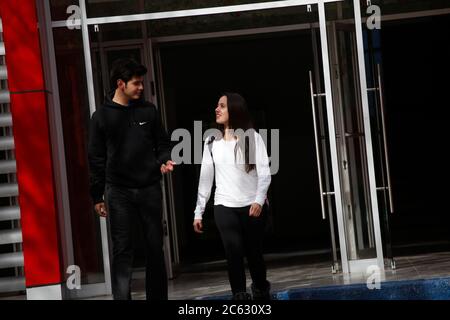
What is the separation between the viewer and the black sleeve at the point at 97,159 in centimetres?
723

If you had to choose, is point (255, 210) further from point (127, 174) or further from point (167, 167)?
point (127, 174)

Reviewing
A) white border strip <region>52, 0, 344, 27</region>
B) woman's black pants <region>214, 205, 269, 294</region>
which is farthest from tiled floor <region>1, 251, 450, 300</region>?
white border strip <region>52, 0, 344, 27</region>

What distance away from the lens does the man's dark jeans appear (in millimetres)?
7195

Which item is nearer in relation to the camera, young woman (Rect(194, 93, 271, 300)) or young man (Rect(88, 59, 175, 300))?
young man (Rect(88, 59, 175, 300))

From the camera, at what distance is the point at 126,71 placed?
7.21m

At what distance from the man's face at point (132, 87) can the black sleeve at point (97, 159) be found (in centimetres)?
27

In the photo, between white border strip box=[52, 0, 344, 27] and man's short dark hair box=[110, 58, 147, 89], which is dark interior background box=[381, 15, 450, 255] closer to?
white border strip box=[52, 0, 344, 27]

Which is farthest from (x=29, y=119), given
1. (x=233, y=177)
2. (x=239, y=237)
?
(x=239, y=237)

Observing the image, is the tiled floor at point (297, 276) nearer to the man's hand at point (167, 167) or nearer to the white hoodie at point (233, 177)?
the white hoodie at point (233, 177)

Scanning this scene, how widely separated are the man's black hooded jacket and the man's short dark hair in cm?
19

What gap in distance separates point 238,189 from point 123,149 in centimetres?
86
